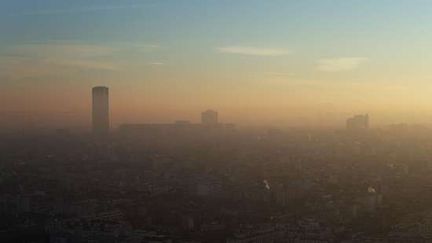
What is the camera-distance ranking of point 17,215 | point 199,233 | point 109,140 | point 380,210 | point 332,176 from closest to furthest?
point 199,233 < point 17,215 < point 380,210 < point 332,176 < point 109,140

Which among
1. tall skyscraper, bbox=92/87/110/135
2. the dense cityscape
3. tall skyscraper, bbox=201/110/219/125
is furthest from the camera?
tall skyscraper, bbox=201/110/219/125

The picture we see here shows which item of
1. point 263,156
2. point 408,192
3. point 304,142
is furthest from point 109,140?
point 408,192

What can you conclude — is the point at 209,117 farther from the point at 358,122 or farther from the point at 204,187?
the point at 204,187

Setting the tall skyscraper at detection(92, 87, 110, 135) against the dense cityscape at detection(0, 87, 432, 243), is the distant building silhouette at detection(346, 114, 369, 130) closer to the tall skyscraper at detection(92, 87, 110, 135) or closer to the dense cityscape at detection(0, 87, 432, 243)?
the dense cityscape at detection(0, 87, 432, 243)

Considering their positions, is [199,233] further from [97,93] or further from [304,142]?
[304,142]

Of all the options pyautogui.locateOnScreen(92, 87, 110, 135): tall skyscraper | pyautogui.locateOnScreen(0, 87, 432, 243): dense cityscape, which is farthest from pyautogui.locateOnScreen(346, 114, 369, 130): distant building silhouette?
pyautogui.locateOnScreen(92, 87, 110, 135): tall skyscraper

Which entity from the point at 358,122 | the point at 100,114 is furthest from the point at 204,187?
the point at 358,122
